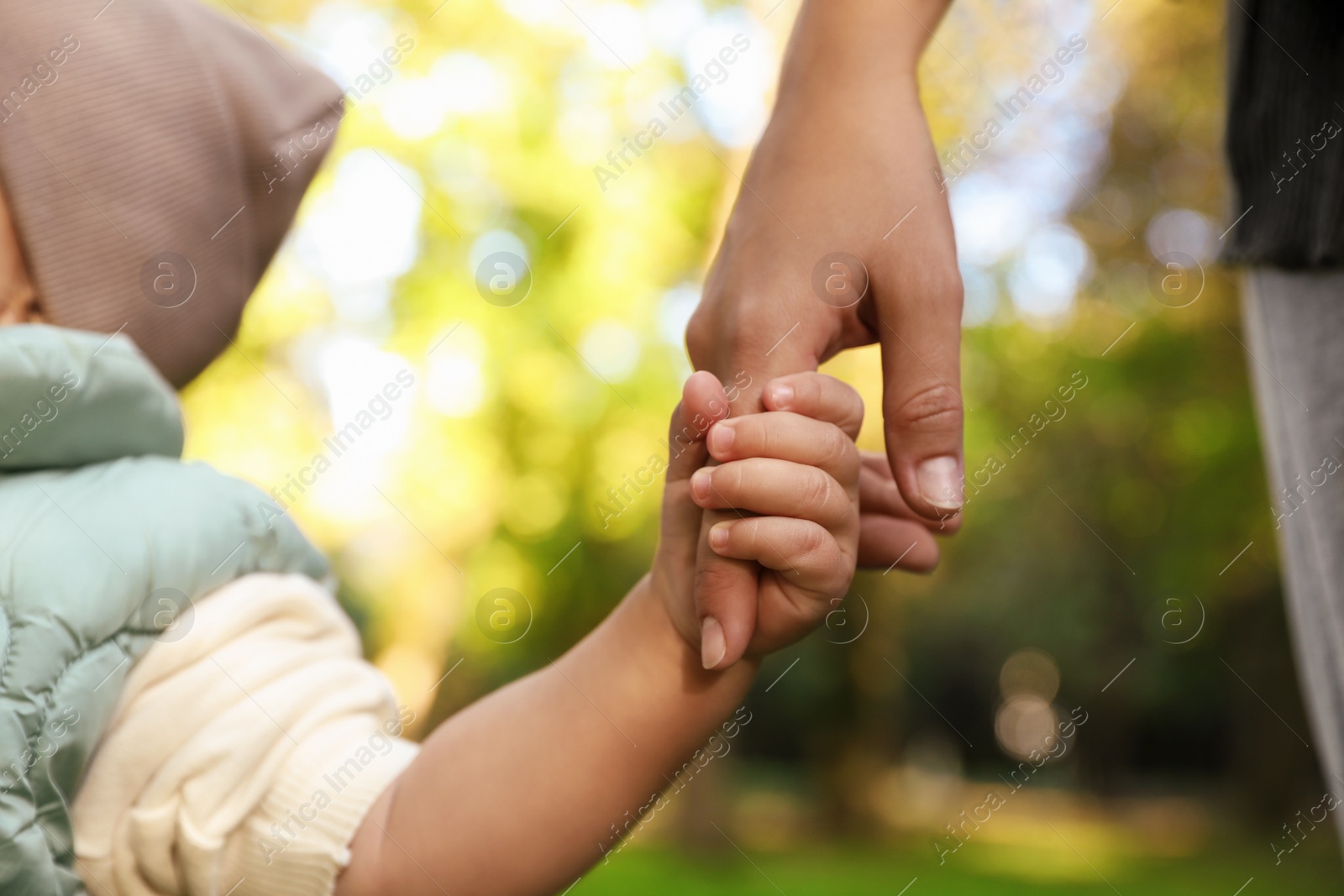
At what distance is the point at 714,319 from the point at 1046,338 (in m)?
8.41

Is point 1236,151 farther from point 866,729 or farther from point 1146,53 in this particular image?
point 866,729

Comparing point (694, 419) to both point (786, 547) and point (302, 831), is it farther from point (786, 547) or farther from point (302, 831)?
point (302, 831)

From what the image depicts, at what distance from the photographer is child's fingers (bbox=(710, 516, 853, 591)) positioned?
0.89 meters

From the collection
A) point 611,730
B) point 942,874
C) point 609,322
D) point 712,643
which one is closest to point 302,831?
point 611,730

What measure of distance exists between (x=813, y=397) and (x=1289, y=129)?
67 cm

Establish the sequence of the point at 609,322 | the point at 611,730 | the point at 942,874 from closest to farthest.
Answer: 1. the point at 611,730
2. the point at 609,322
3. the point at 942,874

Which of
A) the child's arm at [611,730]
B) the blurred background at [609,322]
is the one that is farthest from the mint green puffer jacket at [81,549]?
the blurred background at [609,322]

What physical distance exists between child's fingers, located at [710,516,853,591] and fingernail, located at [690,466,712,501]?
0.03 m

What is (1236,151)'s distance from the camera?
3.85 ft

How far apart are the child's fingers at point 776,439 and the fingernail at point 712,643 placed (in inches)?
6.4

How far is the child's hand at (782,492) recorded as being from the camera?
2.93ft

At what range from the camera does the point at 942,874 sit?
9.42 m

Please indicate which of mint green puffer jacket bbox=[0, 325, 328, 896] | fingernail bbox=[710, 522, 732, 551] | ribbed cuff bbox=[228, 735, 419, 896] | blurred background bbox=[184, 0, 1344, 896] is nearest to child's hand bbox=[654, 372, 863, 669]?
fingernail bbox=[710, 522, 732, 551]

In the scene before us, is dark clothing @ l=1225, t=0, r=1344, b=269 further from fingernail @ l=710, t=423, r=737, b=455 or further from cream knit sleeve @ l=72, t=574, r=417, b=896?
cream knit sleeve @ l=72, t=574, r=417, b=896
